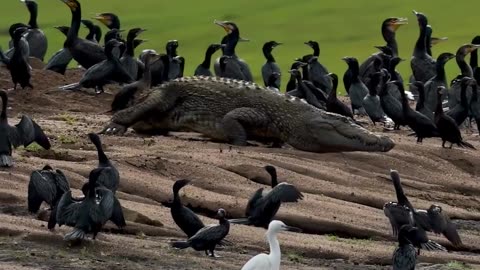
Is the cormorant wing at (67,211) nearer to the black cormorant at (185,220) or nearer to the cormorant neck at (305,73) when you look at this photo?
the black cormorant at (185,220)

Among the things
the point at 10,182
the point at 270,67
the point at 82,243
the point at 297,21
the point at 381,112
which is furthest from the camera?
the point at 297,21

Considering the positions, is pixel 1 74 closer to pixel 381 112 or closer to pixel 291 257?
pixel 381 112

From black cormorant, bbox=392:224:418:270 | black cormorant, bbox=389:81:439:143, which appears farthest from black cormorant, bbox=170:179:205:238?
black cormorant, bbox=389:81:439:143

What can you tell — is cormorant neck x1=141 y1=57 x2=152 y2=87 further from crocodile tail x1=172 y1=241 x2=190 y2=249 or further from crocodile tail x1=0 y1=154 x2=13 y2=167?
crocodile tail x1=172 y1=241 x2=190 y2=249

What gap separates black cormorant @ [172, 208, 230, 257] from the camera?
45.8 ft

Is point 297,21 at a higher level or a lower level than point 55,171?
lower

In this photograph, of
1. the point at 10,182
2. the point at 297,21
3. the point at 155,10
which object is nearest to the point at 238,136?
the point at 10,182

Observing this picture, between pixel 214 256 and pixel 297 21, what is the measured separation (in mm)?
39072

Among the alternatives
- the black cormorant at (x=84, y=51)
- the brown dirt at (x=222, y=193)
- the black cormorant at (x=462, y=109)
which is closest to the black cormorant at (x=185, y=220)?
the brown dirt at (x=222, y=193)

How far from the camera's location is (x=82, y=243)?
1376cm

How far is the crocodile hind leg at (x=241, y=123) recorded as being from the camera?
68.0 ft

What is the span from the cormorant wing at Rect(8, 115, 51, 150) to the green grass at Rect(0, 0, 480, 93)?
25.0m

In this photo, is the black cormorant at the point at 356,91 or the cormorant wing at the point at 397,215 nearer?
the cormorant wing at the point at 397,215

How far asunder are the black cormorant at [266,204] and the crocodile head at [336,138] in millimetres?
4712
